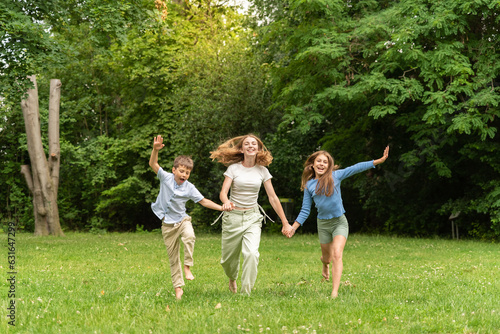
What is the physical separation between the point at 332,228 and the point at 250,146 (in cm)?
164

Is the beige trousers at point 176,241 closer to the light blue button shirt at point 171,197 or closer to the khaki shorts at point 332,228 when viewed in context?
the light blue button shirt at point 171,197

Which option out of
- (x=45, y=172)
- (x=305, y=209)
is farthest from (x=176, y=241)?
(x=45, y=172)

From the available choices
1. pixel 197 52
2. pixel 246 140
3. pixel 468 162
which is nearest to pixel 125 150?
pixel 197 52

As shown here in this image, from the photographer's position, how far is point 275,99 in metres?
20.2

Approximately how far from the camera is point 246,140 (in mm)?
7461

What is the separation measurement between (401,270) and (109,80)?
22.6 m

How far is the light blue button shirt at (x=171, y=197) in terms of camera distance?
286 inches

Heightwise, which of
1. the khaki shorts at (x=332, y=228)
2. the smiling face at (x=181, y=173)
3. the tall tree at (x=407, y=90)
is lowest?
the khaki shorts at (x=332, y=228)

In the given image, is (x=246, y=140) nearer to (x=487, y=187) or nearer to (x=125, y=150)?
(x=487, y=187)

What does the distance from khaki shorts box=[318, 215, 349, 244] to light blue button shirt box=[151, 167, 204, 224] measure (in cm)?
181

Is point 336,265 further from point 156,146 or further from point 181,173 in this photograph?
point 156,146

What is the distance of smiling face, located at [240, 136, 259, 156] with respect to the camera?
7.42 meters

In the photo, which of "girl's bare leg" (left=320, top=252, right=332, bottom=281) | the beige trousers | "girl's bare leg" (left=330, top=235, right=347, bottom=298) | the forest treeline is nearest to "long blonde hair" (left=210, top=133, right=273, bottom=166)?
the beige trousers

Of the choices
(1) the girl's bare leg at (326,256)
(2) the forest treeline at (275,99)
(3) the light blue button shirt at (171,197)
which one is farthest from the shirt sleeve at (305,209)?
(2) the forest treeline at (275,99)
